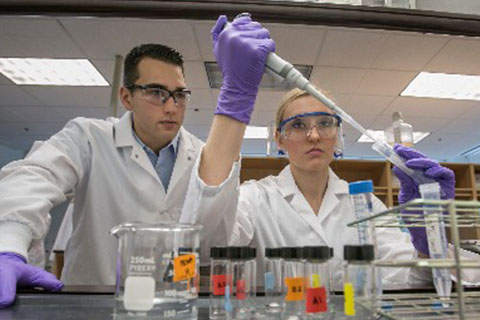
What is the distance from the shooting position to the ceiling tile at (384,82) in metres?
4.17

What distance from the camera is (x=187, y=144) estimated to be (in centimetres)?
177

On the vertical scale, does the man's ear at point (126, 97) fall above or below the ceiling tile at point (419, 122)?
below

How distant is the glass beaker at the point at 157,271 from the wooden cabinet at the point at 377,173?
3.09 metres

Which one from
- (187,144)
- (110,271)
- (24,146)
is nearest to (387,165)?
(187,144)

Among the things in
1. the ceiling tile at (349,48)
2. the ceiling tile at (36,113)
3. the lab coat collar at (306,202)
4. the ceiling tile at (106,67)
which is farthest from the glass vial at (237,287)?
the ceiling tile at (36,113)

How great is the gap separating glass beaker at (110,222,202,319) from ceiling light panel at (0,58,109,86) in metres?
3.89

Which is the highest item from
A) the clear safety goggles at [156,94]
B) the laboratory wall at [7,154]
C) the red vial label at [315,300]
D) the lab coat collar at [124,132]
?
the laboratory wall at [7,154]

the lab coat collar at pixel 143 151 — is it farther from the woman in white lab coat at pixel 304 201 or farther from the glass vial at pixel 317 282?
the glass vial at pixel 317 282

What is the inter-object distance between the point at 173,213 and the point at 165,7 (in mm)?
879

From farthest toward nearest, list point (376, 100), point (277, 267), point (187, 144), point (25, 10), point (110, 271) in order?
point (376, 100), point (187, 144), point (110, 271), point (25, 10), point (277, 267)

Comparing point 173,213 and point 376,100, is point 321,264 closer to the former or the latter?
point 173,213

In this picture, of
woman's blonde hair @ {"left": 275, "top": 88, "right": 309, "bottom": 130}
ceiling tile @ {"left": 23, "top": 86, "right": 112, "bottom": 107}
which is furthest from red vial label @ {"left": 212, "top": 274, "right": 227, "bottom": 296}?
ceiling tile @ {"left": 23, "top": 86, "right": 112, "bottom": 107}

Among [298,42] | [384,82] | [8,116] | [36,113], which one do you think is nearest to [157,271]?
[298,42]

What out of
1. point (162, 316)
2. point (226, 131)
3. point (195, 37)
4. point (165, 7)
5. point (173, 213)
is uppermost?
point (195, 37)
